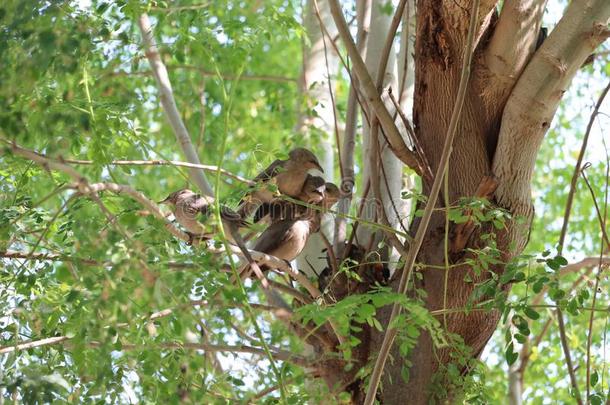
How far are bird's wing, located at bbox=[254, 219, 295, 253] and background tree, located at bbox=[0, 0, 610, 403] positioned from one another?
23 centimetres

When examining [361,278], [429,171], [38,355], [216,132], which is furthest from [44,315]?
[216,132]

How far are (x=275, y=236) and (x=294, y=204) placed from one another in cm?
19

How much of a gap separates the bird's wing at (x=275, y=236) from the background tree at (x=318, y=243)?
0.75ft

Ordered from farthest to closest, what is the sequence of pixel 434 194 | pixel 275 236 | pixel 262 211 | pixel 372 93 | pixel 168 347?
pixel 262 211
pixel 275 236
pixel 372 93
pixel 168 347
pixel 434 194

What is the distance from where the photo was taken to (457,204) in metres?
3.65

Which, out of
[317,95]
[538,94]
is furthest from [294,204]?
[317,95]

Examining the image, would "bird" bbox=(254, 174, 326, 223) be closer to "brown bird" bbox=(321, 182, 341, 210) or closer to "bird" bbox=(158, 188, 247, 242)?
"brown bird" bbox=(321, 182, 341, 210)

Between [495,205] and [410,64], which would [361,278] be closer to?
[495,205]

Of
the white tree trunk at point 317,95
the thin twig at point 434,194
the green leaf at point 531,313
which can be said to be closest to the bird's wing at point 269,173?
the white tree trunk at point 317,95

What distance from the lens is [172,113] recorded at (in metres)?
4.60

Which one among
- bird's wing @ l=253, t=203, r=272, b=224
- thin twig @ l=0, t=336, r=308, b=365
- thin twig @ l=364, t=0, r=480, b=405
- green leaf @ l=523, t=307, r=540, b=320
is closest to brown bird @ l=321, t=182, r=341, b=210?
bird's wing @ l=253, t=203, r=272, b=224

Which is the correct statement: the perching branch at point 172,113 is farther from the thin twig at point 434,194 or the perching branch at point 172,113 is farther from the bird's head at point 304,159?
the thin twig at point 434,194

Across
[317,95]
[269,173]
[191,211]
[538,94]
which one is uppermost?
[317,95]

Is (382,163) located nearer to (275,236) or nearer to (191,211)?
(275,236)
